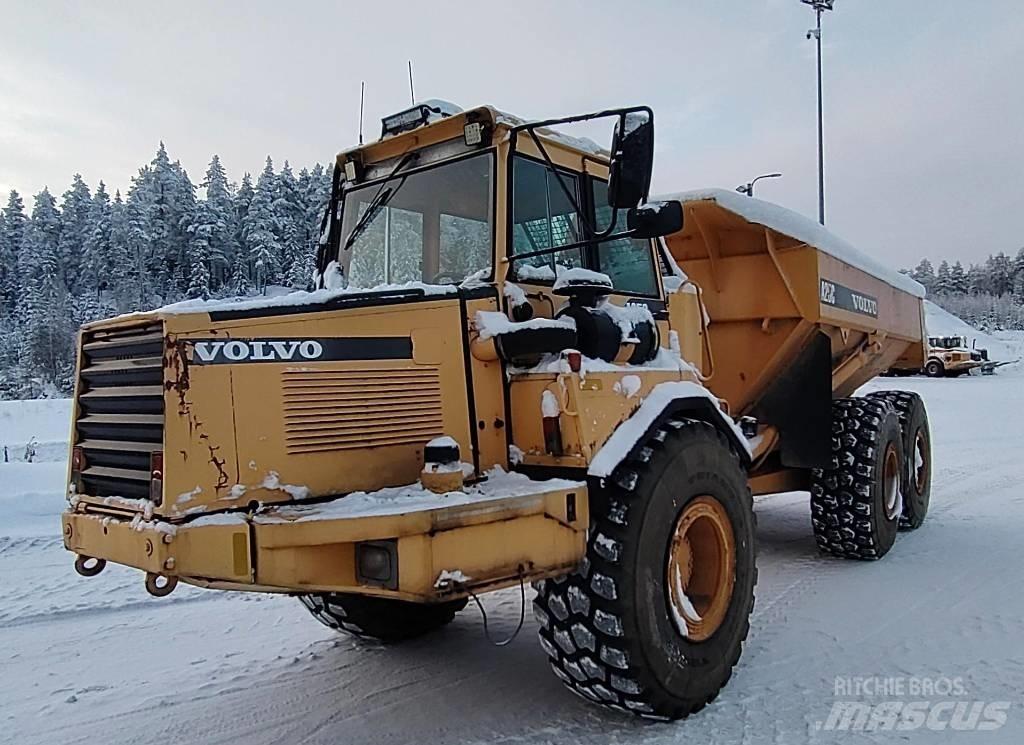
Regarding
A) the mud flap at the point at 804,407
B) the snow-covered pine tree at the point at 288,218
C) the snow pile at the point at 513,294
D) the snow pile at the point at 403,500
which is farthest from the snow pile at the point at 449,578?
the snow-covered pine tree at the point at 288,218

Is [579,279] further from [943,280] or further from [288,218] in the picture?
[943,280]

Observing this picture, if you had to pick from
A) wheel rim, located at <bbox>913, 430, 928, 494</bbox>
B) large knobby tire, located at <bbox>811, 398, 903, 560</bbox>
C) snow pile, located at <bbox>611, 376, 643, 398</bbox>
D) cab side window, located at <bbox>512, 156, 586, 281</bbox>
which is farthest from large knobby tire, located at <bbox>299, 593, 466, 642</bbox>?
wheel rim, located at <bbox>913, 430, 928, 494</bbox>

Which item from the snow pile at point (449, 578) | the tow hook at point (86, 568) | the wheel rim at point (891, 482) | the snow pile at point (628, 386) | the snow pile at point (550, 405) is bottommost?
the wheel rim at point (891, 482)

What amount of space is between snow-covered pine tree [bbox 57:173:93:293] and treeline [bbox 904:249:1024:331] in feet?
263

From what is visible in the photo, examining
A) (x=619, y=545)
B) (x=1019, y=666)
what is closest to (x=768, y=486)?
(x=1019, y=666)

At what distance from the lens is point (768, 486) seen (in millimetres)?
6723

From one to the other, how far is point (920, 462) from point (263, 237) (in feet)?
169

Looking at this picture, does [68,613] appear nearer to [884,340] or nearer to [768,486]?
[768,486]

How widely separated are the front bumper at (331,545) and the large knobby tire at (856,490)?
4057 mm

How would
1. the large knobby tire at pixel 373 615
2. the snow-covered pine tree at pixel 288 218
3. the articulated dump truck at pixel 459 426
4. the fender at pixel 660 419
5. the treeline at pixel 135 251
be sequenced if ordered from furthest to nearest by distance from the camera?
the treeline at pixel 135 251 < the snow-covered pine tree at pixel 288 218 < the large knobby tire at pixel 373 615 < the fender at pixel 660 419 < the articulated dump truck at pixel 459 426

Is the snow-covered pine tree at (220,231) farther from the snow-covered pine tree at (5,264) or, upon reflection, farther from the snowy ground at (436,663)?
the snowy ground at (436,663)

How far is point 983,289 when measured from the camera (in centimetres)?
11444

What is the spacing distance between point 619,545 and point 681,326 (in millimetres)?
1807

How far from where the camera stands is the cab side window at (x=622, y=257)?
440 centimetres
